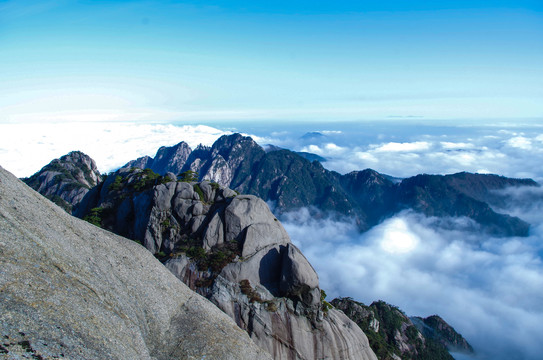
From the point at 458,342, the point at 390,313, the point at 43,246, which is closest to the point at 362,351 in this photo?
the point at 43,246

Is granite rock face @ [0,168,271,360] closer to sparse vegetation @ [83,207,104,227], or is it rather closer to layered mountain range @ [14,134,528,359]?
layered mountain range @ [14,134,528,359]

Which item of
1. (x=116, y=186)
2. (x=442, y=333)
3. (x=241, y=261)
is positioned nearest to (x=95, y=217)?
(x=116, y=186)

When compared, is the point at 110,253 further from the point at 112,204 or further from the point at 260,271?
the point at 112,204

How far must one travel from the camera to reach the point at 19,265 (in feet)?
67.3

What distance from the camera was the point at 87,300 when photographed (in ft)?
72.2

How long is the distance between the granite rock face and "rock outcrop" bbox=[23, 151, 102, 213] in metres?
99.9

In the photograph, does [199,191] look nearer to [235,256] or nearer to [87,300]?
[235,256]

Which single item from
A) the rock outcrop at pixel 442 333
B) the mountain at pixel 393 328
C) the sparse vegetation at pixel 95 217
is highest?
the sparse vegetation at pixel 95 217

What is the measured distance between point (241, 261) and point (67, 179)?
446ft

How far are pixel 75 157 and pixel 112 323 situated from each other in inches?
6933

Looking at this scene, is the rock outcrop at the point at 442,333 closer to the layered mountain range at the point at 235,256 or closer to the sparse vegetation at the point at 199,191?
the layered mountain range at the point at 235,256

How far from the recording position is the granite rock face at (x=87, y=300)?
57.4 ft

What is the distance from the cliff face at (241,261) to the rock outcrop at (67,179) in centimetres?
8542

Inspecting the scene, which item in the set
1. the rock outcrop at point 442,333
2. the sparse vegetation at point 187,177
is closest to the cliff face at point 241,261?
the sparse vegetation at point 187,177
